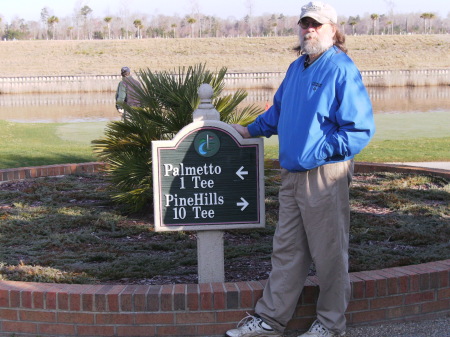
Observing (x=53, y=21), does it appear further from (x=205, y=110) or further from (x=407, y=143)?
(x=205, y=110)

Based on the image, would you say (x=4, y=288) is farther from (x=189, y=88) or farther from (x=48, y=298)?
(x=189, y=88)

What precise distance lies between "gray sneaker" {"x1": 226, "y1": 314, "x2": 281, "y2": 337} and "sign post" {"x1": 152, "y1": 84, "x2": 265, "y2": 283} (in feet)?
1.46

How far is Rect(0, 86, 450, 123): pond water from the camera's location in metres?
25.8

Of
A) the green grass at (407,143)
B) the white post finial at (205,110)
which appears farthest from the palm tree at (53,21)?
the white post finial at (205,110)

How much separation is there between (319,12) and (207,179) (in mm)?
1099

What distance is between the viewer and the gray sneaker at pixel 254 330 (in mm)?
3637

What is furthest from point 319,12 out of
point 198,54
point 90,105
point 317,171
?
point 198,54

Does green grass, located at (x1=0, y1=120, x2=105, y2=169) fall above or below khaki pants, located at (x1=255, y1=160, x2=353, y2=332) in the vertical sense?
below

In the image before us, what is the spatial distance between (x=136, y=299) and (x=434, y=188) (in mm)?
4243

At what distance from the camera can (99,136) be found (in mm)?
12656

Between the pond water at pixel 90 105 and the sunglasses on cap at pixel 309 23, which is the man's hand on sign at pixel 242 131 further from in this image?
the pond water at pixel 90 105

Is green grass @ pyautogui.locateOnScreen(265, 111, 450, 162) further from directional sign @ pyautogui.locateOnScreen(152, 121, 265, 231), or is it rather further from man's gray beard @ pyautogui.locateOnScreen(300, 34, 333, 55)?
man's gray beard @ pyautogui.locateOnScreen(300, 34, 333, 55)

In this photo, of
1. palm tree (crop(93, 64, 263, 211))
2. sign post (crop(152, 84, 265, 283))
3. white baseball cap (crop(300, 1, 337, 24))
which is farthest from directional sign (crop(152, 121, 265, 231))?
palm tree (crop(93, 64, 263, 211))

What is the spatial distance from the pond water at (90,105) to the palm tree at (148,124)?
58.8 feet
